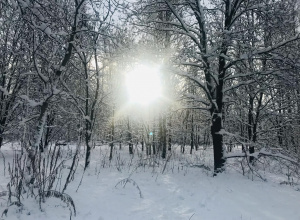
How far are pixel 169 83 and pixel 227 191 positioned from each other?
8.53 meters

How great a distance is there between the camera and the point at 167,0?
26.8 ft

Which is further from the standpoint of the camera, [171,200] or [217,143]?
[217,143]

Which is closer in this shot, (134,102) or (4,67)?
(4,67)

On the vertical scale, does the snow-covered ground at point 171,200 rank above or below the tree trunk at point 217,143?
below

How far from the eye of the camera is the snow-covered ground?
13.7ft

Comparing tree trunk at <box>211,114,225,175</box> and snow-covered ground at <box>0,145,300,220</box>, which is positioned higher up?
tree trunk at <box>211,114,225,175</box>

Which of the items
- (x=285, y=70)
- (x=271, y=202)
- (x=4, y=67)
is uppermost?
(x=4, y=67)

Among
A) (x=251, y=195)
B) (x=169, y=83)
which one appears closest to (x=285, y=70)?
(x=251, y=195)

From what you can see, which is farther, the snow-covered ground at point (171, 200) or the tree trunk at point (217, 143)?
the tree trunk at point (217, 143)

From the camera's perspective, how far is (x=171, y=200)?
5.30 meters

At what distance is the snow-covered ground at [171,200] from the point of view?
13.7 ft

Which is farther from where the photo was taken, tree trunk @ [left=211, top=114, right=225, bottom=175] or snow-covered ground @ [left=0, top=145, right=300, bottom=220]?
tree trunk @ [left=211, top=114, right=225, bottom=175]

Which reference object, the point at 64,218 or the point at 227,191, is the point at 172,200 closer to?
the point at 227,191

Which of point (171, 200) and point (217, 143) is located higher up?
point (217, 143)
